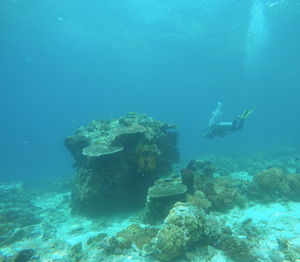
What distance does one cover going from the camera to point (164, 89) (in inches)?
4343

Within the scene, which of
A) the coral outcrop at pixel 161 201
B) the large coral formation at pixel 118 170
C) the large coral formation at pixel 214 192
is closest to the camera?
the coral outcrop at pixel 161 201

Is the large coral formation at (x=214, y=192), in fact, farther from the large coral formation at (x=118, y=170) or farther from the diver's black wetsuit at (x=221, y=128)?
the diver's black wetsuit at (x=221, y=128)

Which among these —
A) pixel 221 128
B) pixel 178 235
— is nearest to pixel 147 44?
pixel 221 128

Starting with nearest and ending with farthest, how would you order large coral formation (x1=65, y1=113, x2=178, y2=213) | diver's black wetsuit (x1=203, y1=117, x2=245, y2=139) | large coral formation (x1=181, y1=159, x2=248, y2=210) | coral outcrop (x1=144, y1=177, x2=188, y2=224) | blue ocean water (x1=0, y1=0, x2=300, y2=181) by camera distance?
1. coral outcrop (x1=144, y1=177, x2=188, y2=224)
2. large coral formation (x1=181, y1=159, x2=248, y2=210)
3. large coral formation (x1=65, y1=113, x2=178, y2=213)
4. diver's black wetsuit (x1=203, y1=117, x2=245, y2=139)
5. blue ocean water (x1=0, y1=0, x2=300, y2=181)

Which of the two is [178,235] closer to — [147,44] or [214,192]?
[214,192]

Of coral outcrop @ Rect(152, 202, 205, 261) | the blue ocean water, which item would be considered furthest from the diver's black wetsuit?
coral outcrop @ Rect(152, 202, 205, 261)

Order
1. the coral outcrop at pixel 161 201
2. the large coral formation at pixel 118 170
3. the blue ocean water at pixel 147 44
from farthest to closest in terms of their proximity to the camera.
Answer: the blue ocean water at pixel 147 44, the large coral formation at pixel 118 170, the coral outcrop at pixel 161 201

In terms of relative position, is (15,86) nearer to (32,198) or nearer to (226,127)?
(32,198)

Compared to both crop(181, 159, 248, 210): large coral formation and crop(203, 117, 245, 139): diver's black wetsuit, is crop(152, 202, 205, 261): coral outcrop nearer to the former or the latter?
crop(181, 159, 248, 210): large coral formation

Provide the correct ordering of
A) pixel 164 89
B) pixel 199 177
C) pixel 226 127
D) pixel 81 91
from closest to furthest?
pixel 199 177 < pixel 226 127 < pixel 81 91 < pixel 164 89

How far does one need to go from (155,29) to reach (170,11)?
23.1 ft

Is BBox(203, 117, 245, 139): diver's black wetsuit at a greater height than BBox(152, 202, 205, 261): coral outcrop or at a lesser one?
greater

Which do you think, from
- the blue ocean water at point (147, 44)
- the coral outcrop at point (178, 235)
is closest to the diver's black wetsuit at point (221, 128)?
the blue ocean water at point (147, 44)

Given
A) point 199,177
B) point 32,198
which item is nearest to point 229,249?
point 199,177
